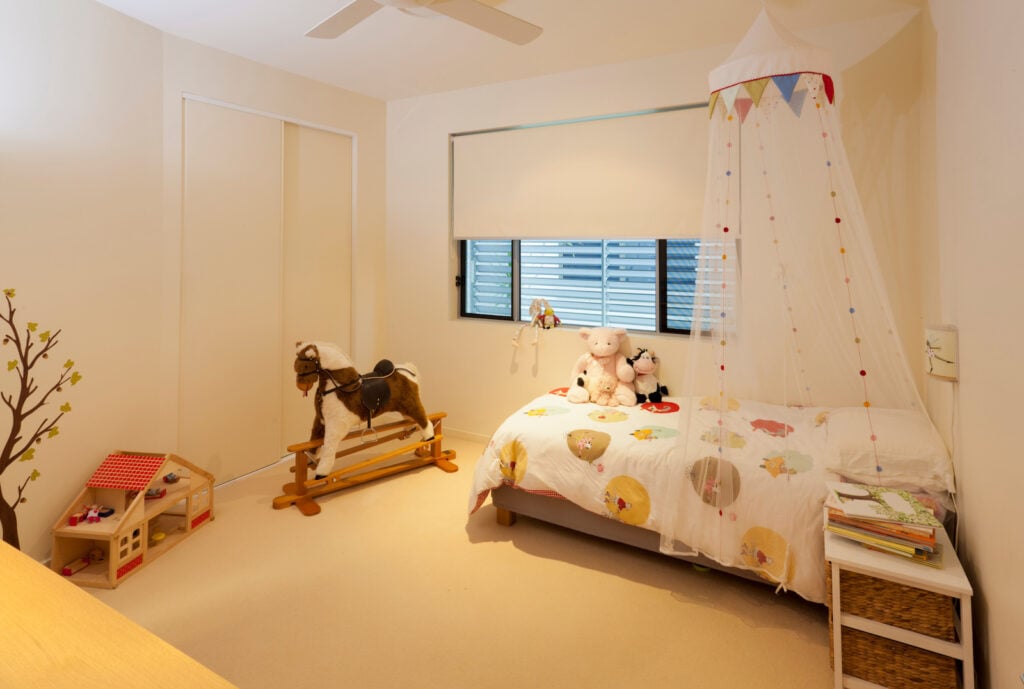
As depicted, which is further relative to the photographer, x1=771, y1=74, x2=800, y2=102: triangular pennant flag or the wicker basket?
x1=771, y1=74, x2=800, y2=102: triangular pennant flag

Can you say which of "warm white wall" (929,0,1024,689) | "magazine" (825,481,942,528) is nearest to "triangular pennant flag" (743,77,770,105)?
"warm white wall" (929,0,1024,689)

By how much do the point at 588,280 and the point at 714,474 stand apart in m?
1.97

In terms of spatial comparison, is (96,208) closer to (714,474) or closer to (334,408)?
(334,408)

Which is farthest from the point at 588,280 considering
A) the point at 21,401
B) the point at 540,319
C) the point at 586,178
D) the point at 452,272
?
the point at 21,401

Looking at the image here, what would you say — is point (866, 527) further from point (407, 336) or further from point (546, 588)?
point (407, 336)

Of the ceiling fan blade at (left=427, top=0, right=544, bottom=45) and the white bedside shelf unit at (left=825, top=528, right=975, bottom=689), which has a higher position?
the ceiling fan blade at (left=427, top=0, right=544, bottom=45)

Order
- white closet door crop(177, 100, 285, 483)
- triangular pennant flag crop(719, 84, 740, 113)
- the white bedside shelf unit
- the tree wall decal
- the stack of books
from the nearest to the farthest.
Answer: the white bedside shelf unit, the stack of books, triangular pennant flag crop(719, 84, 740, 113), the tree wall decal, white closet door crop(177, 100, 285, 483)

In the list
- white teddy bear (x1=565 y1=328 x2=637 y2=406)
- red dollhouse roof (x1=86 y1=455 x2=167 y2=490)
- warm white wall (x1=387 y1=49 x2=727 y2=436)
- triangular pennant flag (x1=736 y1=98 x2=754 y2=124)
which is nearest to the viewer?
triangular pennant flag (x1=736 y1=98 x2=754 y2=124)

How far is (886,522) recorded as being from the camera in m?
1.81

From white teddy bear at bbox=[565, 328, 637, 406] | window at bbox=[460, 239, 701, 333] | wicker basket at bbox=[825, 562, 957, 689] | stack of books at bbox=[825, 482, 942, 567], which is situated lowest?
wicker basket at bbox=[825, 562, 957, 689]

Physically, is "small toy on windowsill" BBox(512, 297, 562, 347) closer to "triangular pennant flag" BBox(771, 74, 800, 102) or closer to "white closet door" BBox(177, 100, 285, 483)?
"white closet door" BBox(177, 100, 285, 483)

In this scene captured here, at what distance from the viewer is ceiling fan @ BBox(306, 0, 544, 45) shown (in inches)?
79.0

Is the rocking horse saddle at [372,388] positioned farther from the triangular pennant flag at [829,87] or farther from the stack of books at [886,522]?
the triangular pennant flag at [829,87]

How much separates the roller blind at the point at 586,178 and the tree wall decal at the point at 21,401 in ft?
8.60
